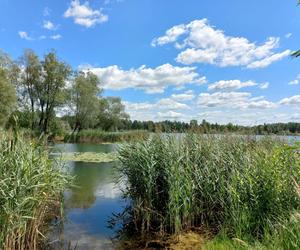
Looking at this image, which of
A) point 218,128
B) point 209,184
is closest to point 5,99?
point 218,128

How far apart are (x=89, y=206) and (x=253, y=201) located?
5418mm

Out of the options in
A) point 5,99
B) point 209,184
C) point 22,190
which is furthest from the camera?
point 5,99

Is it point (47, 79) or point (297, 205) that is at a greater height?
point (47, 79)

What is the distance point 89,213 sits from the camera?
343 inches

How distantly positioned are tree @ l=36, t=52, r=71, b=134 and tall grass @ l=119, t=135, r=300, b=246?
3101cm

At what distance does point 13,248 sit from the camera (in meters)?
4.88

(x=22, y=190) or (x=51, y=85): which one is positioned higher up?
(x=51, y=85)

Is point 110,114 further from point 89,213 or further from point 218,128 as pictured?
point 89,213

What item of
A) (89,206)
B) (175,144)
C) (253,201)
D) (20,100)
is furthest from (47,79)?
(253,201)

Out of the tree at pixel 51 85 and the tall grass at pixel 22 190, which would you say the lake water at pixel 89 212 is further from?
the tree at pixel 51 85

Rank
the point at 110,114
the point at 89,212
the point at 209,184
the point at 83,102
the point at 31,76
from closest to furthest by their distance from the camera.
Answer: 1. the point at 209,184
2. the point at 89,212
3. the point at 31,76
4. the point at 83,102
5. the point at 110,114

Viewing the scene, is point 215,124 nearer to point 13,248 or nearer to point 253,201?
point 253,201

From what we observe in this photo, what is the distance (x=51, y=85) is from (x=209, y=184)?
3347 centimetres

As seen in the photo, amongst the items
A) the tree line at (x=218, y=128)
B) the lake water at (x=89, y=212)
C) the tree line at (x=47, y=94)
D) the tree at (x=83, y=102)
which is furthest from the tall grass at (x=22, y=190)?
the tree at (x=83, y=102)
